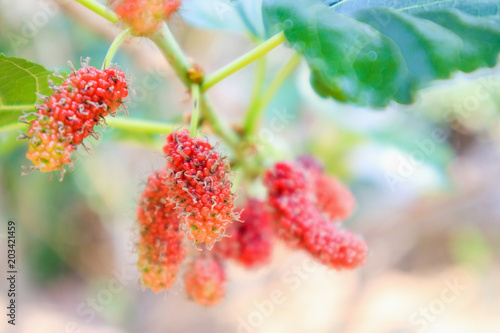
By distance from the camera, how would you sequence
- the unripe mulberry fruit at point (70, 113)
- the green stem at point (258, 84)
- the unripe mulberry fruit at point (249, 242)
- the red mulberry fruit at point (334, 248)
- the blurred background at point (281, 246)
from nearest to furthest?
the unripe mulberry fruit at point (70, 113) → the red mulberry fruit at point (334, 248) → the unripe mulberry fruit at point (249, 242) → the green stem at point (258, 84) → the blurred background at point (281, 246)

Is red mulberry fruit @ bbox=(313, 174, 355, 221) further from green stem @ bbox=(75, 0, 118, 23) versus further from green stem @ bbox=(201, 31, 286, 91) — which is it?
green stem @ bbox=(75, 0, 118, 23)

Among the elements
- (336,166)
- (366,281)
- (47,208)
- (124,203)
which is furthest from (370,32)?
(47,208)

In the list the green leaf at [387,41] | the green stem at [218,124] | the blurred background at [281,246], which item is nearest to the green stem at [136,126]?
the green stem at [218,124]

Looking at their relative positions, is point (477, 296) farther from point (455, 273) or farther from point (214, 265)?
point (214, 265)

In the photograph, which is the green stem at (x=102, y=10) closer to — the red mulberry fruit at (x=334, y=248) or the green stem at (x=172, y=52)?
the green stem at (x=172, y=52)

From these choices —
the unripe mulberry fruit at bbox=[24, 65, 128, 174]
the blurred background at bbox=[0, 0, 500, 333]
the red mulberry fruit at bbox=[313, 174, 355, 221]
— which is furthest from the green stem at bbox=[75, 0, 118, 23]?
the blurred background at bbox=[0, 0, 500, 333]

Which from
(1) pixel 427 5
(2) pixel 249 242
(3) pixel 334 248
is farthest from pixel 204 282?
(1) pixel 427 5
